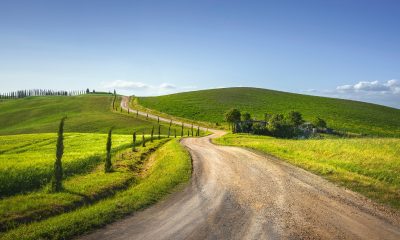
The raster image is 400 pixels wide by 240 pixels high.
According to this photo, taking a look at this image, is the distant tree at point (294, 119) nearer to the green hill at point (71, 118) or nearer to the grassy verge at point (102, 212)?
the green hill at point (71, 118)

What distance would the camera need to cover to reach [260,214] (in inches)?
647

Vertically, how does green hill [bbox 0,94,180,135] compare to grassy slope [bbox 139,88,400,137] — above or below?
below

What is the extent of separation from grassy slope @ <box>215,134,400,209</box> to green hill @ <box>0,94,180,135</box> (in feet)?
163

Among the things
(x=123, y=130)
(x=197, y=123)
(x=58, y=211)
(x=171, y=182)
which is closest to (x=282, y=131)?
(x=197, y=123)

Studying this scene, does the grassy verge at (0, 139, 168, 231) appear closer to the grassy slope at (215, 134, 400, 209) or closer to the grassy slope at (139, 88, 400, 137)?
the grassy slope at (215, 134, 400, 209)

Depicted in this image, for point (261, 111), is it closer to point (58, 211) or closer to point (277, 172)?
point (277, 172)

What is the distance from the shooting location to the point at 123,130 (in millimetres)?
81375

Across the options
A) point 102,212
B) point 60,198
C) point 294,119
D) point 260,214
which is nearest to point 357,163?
point 260,214

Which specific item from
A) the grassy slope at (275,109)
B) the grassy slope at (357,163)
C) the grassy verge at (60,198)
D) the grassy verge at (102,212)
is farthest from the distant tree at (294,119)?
the grassy verge at (60,198)

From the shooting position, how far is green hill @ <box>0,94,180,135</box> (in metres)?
86.6

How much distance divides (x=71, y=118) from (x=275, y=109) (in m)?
63.5

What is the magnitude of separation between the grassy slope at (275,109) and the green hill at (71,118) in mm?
18317

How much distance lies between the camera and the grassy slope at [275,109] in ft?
331

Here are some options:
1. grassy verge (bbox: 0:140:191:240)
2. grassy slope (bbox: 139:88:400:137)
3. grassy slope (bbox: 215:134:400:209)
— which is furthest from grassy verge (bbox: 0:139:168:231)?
grassy slope (bbox: 139:88:400:137)
